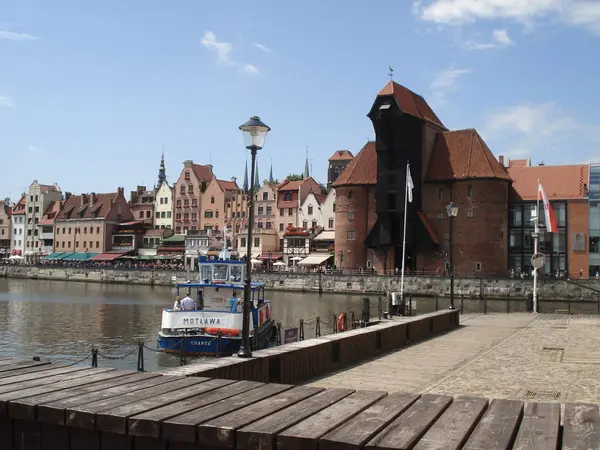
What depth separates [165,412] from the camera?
21.6ft

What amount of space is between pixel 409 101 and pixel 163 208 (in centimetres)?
5505

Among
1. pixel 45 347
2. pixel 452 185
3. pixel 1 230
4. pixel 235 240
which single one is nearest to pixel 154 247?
pixel 235 240

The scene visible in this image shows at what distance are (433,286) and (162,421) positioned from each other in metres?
69.4

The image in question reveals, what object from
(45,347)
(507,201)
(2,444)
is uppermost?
(507,201)

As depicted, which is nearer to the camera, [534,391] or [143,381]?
[143,381]

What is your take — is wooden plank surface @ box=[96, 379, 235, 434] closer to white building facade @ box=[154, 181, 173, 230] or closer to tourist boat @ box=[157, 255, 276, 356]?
tourist boat @ box=[157, 255, 276, 356]

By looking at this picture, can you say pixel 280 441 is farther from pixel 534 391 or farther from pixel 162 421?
pixel 534 391

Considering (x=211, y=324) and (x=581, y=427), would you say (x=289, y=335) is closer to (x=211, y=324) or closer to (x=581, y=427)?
(x=211, y=324)

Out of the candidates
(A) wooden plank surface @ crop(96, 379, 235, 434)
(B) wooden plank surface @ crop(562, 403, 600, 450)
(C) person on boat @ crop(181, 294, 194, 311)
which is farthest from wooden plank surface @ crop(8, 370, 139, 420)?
(C) person on boat @ crop(181, 294, 194, 311)

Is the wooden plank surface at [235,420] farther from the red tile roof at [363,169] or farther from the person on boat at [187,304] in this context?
the red tile roof at [363,169]

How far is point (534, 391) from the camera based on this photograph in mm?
14156

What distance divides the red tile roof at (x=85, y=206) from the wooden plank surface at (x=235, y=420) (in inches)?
4612

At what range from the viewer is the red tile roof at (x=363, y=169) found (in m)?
84.4

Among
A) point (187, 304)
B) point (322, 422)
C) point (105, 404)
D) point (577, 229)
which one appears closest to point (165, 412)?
point (105, 404)
